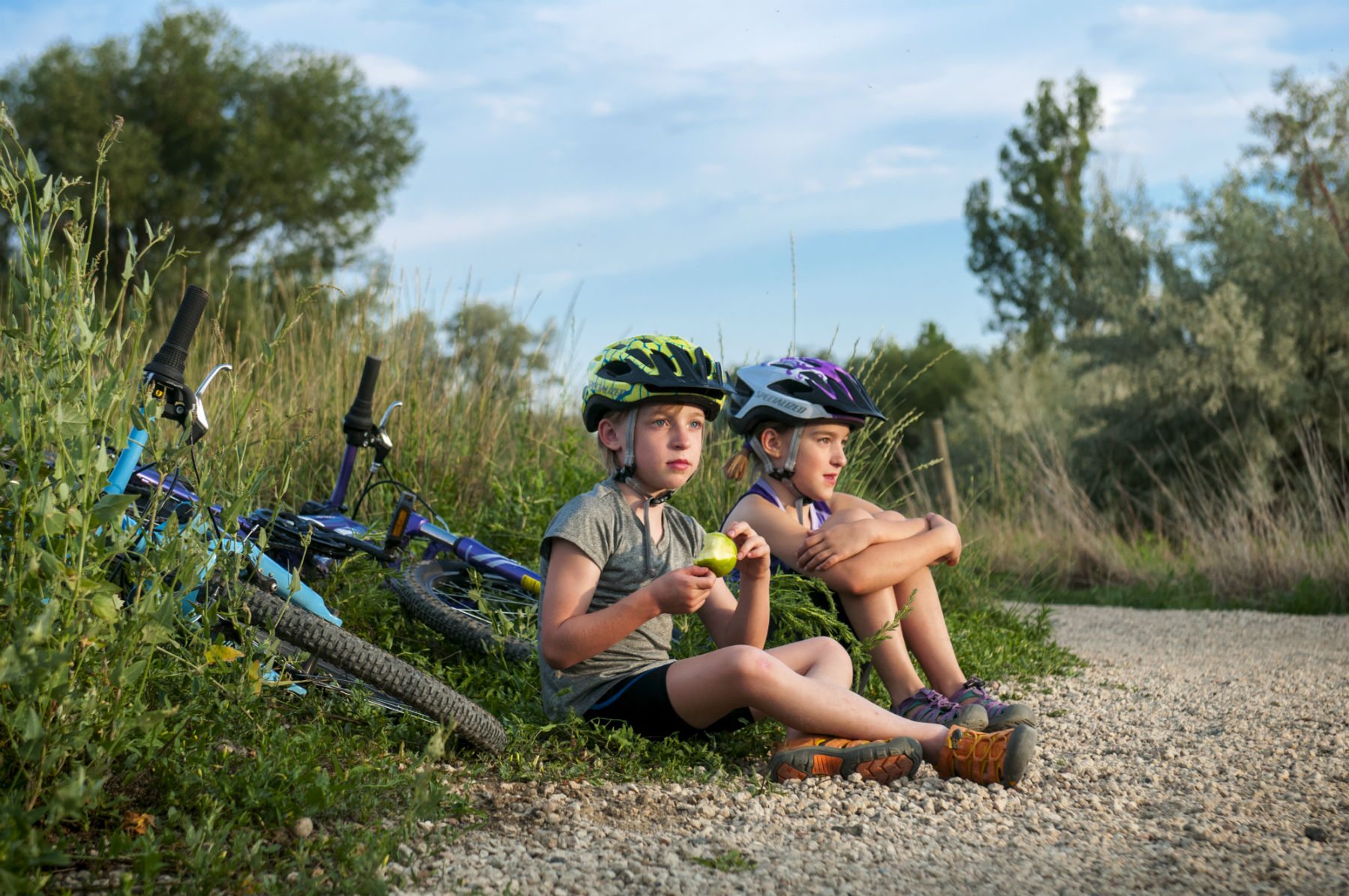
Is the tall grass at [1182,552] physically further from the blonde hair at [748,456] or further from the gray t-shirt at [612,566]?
the gray t-shirt at [612,566]

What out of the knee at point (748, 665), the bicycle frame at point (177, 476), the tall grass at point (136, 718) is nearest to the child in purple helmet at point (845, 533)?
the tall grass at point (136, 718)

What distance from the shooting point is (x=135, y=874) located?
7.29 ft

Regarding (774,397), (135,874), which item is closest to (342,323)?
(774,397)

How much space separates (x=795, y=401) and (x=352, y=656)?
165 cm

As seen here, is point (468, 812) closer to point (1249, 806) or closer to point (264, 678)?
point (264, 678)

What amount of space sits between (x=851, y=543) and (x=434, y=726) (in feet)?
4.60

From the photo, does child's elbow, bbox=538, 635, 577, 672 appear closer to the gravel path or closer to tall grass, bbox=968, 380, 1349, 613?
the gravel path

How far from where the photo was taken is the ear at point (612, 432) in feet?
10.7

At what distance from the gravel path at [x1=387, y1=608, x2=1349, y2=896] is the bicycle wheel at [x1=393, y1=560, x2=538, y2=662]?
3.89 feet

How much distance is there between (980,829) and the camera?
109 inches

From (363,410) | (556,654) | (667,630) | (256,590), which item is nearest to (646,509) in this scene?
(667,630)

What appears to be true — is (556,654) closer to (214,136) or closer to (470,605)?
(470,605)

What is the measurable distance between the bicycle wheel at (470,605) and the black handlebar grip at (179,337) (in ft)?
4.27

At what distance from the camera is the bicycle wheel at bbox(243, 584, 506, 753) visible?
292 cm
